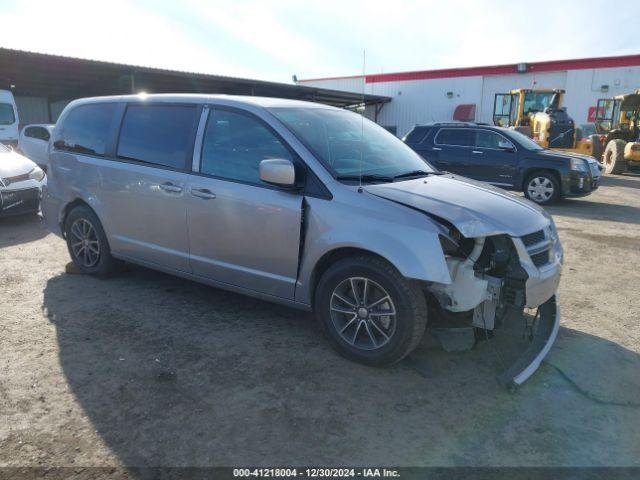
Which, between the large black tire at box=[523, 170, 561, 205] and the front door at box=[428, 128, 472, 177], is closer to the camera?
the large black tire at box=[523, 170, 561, 205]

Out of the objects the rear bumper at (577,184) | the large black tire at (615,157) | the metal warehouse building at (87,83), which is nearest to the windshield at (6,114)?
the metal warehouse building at (87,83)

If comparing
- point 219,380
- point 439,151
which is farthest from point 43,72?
point 219,380

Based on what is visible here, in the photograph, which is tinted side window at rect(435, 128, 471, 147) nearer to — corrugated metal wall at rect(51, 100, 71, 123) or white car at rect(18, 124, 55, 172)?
white car at rect(18, 124, 55, 172)

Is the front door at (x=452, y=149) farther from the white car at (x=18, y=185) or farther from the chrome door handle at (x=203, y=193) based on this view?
the chrome door handle at (x=203, y=193)

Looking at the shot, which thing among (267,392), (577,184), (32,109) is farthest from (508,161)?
(32,109)

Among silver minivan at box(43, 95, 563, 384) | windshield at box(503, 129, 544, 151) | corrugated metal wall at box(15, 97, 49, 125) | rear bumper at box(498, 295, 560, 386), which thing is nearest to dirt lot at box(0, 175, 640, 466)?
rear bumper at box(498, 295, 560, 386)

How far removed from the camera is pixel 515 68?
2766 centimetres

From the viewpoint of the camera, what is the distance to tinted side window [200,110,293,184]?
12.2 ft

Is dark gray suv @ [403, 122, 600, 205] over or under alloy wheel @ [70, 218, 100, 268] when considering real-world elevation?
over

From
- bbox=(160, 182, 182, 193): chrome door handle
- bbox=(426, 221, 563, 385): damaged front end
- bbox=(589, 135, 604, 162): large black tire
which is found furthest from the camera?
bbox=(589, 135, 604, 162): large black tire

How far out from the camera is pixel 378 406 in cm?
294

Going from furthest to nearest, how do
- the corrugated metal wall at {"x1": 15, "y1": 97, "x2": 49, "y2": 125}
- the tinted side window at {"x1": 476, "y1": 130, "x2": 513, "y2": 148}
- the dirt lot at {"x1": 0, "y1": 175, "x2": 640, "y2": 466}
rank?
the corrugated metal wall at {"x1": 15, "y1": 97, "x2": 49, "y2": 125} → the tinted side window at {"x1": 476, "y1": 130, "x2": 513, "y2": 148} → the dirt lot at {"x1": 0, "y1": 175, "x2": 640, "y2": 466}

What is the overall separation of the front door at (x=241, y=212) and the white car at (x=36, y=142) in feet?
38.3

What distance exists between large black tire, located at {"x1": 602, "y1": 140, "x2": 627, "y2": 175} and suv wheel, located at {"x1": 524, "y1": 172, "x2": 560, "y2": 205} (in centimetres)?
→ 827
